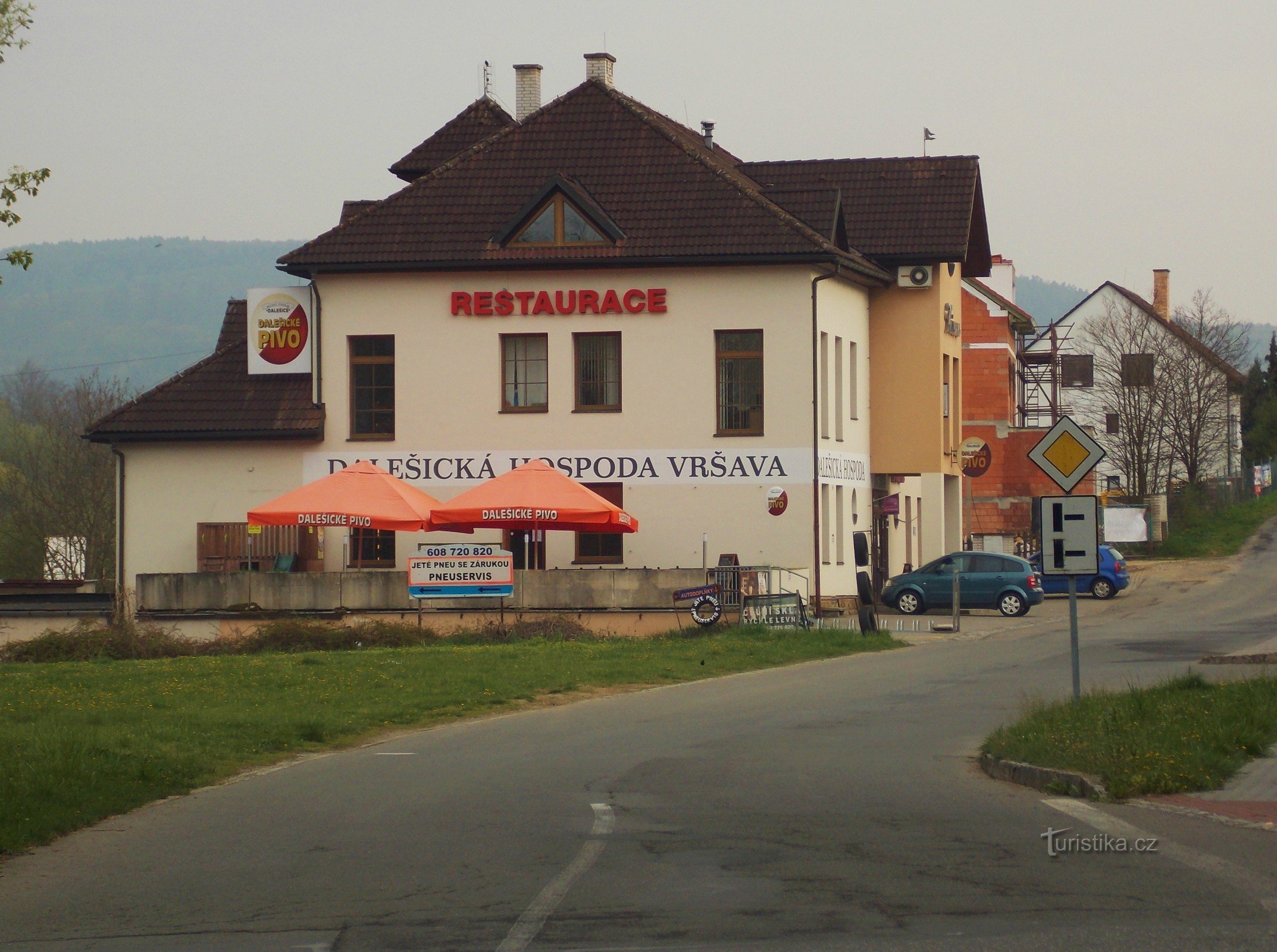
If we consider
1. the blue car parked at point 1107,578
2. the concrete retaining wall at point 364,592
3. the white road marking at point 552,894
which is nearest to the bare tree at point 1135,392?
the blue car parked at point 1107,578

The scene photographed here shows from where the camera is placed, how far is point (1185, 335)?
7744 cm

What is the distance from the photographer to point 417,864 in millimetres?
9570

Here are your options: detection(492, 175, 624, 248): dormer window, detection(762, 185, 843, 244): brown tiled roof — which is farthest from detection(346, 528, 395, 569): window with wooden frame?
detection(762, 185, 843, 244): brown tiled roof

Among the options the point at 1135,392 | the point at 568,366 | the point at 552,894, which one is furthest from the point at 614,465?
the point at 1135,392

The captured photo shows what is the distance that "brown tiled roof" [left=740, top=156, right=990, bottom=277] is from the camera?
41.3m

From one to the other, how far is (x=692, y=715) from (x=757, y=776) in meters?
5.42

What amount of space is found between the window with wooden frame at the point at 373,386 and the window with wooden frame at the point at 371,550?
224 cm

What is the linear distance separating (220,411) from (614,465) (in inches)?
349

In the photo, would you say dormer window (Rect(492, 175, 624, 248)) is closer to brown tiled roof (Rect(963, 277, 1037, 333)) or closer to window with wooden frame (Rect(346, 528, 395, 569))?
window with wooden frame (Rect(346, 528, 395, 569))

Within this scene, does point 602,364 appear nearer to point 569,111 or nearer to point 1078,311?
point 569,111

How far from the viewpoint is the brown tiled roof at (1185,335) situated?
7588cm

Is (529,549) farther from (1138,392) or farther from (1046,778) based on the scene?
(1138,392)

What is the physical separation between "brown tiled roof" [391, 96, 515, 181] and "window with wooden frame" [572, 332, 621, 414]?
9145 millimetres

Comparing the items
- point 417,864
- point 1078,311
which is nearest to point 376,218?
point 417,864
